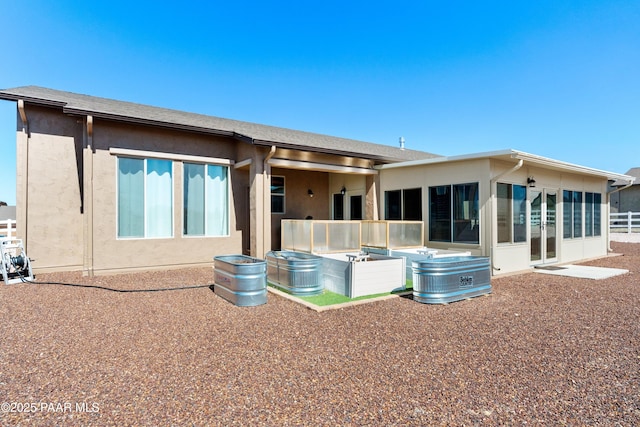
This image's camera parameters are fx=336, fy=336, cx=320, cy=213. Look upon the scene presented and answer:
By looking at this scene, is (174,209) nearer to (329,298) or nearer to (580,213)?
(329,298)

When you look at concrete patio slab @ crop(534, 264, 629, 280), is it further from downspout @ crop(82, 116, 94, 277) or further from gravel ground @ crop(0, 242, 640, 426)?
downspout @ crop(82, 116, 94, 277)

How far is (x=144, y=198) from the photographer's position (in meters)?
Answer: 9.02

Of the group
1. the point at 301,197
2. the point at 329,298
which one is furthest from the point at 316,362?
the point at 301,197

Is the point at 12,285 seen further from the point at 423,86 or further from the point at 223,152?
the point at 423,86

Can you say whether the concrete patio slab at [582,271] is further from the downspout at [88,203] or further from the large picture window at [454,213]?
the downspout at [88,203]

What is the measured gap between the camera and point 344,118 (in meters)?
22.1

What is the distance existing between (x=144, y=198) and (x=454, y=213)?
8538 millimetres

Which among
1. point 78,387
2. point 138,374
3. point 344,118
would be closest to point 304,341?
point 138,374

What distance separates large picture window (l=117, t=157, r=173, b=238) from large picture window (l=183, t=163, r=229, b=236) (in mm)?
462

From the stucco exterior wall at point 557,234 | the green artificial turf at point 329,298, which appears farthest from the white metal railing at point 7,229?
the stucco exterior wall at point 557,234

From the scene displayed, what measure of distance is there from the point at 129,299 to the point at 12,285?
11.1ft

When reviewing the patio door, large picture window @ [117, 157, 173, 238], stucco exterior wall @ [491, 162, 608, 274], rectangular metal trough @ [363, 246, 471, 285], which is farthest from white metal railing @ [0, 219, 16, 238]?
the patio door

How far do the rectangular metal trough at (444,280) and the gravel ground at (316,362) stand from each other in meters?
0.29

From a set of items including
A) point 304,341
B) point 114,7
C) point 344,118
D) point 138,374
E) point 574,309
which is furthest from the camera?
point 344,118
